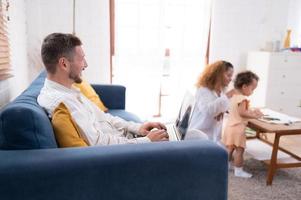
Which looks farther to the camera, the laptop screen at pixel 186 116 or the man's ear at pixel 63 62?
the laptop screen at pixel 186 116

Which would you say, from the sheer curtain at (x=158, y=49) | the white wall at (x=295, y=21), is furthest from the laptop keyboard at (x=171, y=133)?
the white wall at (x=295, y=21)

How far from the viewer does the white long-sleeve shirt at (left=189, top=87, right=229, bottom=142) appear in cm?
227

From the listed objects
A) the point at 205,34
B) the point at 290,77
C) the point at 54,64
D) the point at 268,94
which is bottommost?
the point at 268,94

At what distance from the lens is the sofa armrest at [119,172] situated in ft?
2.89

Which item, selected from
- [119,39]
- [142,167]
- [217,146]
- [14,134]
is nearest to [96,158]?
[142,167]

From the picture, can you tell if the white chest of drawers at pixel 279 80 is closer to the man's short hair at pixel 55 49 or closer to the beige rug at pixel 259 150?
the beige rug at pixel 259 150

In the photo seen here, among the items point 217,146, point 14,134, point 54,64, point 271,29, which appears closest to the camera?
point 14,134

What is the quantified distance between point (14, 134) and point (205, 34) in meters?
3.34

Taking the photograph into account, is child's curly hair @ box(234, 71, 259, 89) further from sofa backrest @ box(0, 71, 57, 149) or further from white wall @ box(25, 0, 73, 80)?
white wall @ box(25, 0, 73, 80)

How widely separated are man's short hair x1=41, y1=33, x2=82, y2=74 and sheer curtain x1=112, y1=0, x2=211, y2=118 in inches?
92.7

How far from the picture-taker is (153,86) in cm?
377

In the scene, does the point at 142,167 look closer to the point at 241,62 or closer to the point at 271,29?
the point at 241,62

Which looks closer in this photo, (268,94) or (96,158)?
(96,158)

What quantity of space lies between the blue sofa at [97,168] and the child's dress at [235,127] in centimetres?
124
